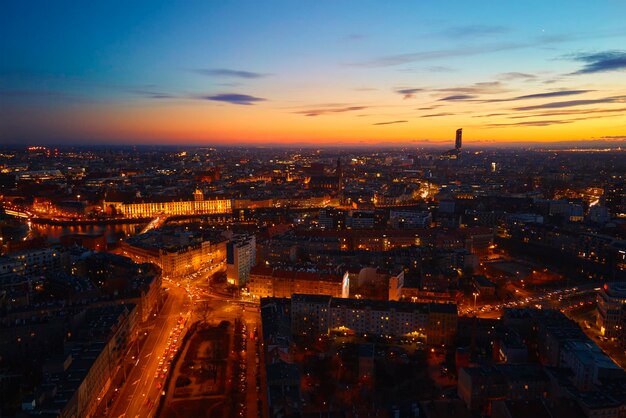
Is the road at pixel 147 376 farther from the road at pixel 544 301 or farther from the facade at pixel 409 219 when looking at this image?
the facade at pixel 409 219

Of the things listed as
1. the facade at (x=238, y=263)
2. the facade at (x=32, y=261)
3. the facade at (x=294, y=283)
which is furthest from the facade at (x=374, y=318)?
the facade at (x=32, y=261)

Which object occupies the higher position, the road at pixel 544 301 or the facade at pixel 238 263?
the facade at pixel 238 263

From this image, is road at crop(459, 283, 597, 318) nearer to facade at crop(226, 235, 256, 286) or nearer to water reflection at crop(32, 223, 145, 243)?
facade at crop(226, 235, 256, 286)

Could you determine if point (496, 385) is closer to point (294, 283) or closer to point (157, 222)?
Result: point (294, 283)

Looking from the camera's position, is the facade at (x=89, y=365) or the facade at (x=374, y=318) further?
the facade at (x=374, y=318)

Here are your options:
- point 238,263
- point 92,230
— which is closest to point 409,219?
point 238,263

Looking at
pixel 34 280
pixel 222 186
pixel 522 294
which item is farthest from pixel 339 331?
pixel 222 186

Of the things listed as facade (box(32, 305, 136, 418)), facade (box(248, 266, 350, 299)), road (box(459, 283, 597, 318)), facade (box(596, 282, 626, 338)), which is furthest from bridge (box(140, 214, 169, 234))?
facade (box(596, 282, 626, 338))
